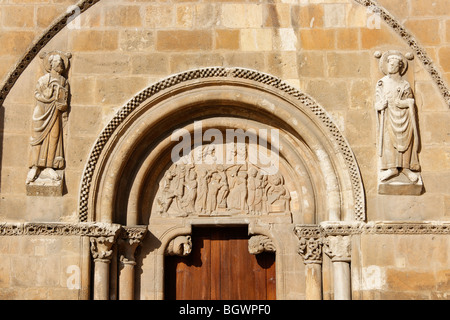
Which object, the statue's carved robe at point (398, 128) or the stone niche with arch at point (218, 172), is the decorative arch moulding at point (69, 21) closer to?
the statue's carved robe at point (398, 128)

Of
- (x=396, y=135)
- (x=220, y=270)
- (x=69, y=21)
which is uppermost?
(x=69, y=21)

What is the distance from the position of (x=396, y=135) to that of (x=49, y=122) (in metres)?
4.38

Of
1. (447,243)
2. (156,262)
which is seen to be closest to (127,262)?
(156,262)

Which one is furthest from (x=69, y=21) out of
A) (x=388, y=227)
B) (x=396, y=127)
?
(x=388, y=227)

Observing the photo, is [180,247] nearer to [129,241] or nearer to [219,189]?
[129,241]

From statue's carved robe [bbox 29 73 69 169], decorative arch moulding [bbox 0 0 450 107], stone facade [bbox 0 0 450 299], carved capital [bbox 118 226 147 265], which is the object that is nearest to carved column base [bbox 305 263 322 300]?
stone facade [bbox 0 0 450 299]

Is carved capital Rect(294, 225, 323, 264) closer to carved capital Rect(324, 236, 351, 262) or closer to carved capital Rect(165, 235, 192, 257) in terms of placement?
carved capital Rect(324, 236, 351, 262)

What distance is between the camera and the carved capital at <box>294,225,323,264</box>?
9.46 metres

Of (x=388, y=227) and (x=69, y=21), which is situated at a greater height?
(x=69, y=21)

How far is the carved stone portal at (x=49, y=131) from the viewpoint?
9.27m

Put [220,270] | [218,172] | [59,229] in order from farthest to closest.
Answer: [218,172] → [220,270] → [59,229]

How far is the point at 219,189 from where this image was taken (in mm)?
9891

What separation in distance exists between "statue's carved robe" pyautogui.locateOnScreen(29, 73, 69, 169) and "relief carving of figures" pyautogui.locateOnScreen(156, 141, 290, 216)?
1484 mm

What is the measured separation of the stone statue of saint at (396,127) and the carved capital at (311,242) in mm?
1075
